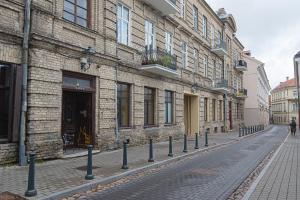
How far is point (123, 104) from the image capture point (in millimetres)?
16688

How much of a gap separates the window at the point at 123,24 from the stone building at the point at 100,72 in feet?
0.15

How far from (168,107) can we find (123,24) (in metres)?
6.92

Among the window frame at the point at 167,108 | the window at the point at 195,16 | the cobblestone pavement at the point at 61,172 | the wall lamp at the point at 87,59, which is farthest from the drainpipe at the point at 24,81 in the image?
the window at the point at 195,16

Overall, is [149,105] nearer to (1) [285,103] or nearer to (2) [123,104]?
(2) [123,104]

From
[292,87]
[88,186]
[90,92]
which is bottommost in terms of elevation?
[88,186]

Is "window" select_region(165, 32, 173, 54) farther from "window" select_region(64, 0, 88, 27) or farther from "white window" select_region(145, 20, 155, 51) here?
"window" select_region(64, 0, 88, 27)

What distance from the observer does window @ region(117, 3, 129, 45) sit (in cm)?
1644

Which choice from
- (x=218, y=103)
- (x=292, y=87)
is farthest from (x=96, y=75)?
(x=292, y=87)

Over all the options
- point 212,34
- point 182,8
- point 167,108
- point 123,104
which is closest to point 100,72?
point 123,104

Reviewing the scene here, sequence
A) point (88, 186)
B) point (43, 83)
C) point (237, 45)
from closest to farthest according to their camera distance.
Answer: point (88, 186) < point (43, 83) < point (237, 45)

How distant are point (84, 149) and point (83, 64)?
3.36 meters

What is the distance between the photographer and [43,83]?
1141 centimetres

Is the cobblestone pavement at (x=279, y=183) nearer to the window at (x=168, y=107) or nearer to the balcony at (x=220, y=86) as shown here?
the window at (x=168, y=107)

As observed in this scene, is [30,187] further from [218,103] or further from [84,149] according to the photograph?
[218,103]
